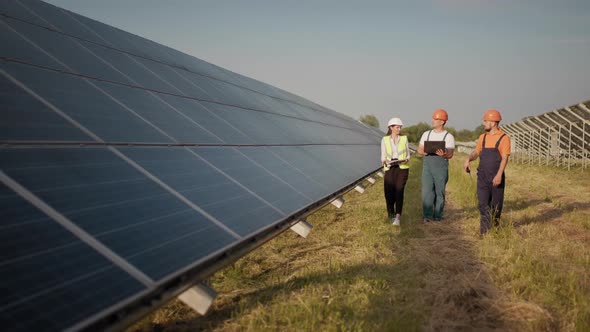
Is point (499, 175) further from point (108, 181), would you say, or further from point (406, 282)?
point (108, 181)

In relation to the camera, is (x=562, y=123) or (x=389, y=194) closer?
(x=389, y=194)

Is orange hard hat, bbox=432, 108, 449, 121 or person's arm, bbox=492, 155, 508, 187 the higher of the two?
orange hard hat, bbox=432, 108, 449, 121

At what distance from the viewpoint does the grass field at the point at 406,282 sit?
3871mm

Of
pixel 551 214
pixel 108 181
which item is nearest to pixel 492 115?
pixel 551 214

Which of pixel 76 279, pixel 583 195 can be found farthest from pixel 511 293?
pixel 583 195

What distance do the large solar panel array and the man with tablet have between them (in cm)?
221

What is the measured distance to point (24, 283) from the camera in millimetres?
2197

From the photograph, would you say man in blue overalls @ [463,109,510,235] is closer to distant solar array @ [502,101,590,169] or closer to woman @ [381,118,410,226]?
woman @ [381,118,410,226]

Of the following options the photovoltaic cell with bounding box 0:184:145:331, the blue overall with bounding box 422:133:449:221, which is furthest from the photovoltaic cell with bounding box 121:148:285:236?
the blue overall with bounding box 422:133:449:221

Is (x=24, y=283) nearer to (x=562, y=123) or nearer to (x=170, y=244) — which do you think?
(x=170, y=244)

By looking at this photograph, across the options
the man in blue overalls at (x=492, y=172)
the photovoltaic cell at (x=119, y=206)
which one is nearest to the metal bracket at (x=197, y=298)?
the photovoltaic cell at (x=119, y=206)

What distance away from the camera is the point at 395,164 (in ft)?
29.2

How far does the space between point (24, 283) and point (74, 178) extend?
129cm

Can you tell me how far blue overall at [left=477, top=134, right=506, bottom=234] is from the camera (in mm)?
7344
